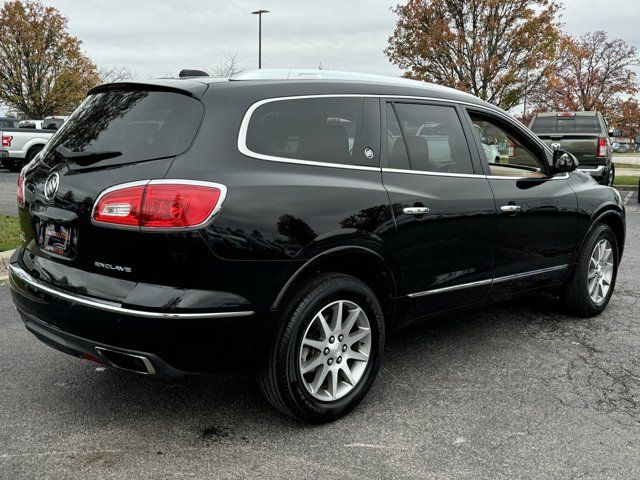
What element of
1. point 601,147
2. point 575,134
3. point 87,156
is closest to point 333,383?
point 87,156

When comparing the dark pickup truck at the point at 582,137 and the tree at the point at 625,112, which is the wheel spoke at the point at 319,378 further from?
the tree at the point at 625,112

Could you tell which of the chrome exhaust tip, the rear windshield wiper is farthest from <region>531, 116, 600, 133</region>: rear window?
the chrome exhaust tip

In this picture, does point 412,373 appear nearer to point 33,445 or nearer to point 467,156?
point 467,156

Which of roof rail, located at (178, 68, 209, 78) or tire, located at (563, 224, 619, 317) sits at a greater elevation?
roof rail, located at (178, 68, 209, 78)

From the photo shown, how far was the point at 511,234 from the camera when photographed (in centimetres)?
407

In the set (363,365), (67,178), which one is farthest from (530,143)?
(67,178)

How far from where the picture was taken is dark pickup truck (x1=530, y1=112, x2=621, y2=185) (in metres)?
13.5

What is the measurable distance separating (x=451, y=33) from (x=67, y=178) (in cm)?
2210

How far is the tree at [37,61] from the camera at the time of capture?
3512 centimetres

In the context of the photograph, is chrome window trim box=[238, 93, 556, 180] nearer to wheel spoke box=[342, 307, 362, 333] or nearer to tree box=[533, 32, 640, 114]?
wheel spoke box=[342, 307, 362, 333]

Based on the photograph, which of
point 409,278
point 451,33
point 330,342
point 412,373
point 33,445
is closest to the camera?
point 33,445

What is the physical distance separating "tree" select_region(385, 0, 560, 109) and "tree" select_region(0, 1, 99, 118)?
21096mm

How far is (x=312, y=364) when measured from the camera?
10.1 ft

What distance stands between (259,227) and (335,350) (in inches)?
31.7
